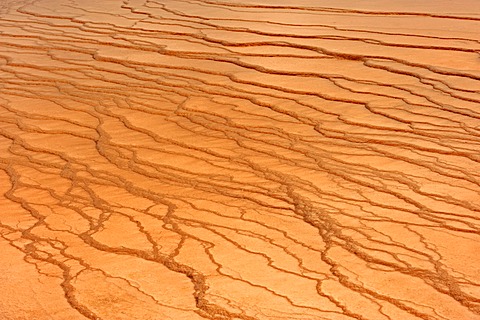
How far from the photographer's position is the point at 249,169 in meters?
5.58

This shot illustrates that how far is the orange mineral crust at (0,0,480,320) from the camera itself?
382 cm

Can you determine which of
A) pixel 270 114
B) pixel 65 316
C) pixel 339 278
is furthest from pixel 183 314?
pixel 270 114

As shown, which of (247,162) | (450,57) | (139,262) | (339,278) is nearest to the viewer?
(339,278)

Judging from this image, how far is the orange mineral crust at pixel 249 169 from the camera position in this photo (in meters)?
3.82

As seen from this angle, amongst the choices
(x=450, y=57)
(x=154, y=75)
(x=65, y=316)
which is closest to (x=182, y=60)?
(x=154, y=75)

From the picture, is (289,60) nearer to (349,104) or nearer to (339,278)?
(349,104)

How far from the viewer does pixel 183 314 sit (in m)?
3.60

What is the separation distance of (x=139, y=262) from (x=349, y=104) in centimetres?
322

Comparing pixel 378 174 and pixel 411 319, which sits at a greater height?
pixel 378 174

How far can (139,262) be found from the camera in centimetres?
420

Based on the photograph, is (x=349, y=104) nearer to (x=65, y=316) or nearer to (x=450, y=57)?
(x=450, y=57)

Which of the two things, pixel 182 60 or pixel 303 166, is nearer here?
pixel 303 166

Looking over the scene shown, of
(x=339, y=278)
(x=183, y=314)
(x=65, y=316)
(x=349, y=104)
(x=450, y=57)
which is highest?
(x=450, y=57)

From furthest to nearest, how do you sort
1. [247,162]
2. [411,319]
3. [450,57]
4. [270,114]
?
[450,57]
[270,114]
[247,162]
[411,319]
